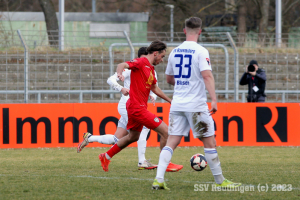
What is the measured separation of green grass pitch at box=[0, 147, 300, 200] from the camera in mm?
5320

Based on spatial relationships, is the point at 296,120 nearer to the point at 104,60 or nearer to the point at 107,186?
the point at 104,60

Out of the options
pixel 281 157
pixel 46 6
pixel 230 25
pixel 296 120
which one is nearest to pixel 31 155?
pixel 281 157

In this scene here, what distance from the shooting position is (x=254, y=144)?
38.1ft

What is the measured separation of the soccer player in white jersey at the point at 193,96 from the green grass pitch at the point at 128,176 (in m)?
0.35

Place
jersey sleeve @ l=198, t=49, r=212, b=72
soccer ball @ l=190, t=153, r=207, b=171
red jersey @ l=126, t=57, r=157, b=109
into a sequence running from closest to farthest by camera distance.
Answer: jersey sleeve @ l=198, t=49, r=212, b=72
red jersey @ l=126, t=57, r=157, b=109
soccer ball @ l=190, t=153, r=207, b=171

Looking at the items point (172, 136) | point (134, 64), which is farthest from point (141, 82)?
point (172, 136)

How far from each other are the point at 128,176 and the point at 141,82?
1.37 m

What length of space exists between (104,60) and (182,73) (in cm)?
838

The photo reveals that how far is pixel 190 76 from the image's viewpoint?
213 inches

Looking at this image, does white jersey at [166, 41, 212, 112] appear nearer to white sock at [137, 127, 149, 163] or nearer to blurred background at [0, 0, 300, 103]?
white sock at [137, 127, 149, 163]

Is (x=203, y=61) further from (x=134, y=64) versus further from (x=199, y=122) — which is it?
(x=134, y=64)

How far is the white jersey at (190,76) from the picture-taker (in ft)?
17.6

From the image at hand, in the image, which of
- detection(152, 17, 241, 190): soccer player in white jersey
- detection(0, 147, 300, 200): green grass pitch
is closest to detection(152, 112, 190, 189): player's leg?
detection(152, 17, 241, 190): soccer player in white jersey

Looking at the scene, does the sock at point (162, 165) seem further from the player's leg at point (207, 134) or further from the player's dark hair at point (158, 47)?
the player's dark hair at point (158, 47)
